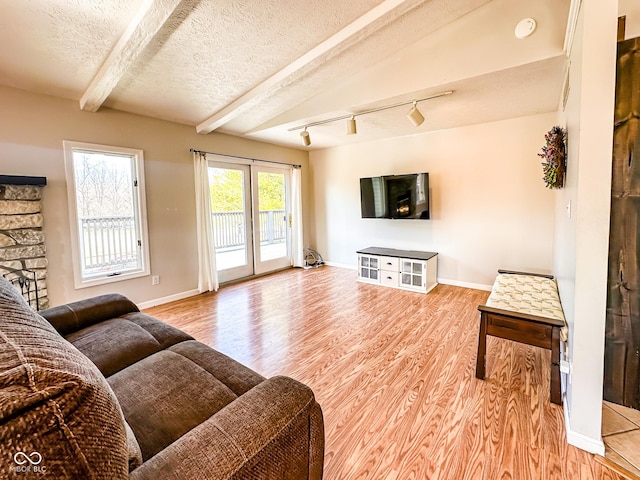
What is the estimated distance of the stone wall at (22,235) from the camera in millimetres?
2734

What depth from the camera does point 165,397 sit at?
1.25 meters

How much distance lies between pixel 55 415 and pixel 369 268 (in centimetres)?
446

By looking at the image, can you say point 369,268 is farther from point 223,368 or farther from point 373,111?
point 223,368

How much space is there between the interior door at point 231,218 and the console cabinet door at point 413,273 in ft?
8.30

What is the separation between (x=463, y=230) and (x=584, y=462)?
327 cm

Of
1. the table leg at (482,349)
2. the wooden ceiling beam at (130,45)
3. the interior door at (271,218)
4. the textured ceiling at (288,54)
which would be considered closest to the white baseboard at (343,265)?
the interior door at (271,218)

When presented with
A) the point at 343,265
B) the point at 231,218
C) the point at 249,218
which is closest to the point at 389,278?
the point at 343,265

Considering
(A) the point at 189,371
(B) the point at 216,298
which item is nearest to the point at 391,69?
(A) the point at 189,371

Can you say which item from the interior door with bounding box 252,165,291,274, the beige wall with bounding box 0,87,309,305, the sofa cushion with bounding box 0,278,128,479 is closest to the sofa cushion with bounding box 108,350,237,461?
the sofa cushion with bounding box 0,278,128,479

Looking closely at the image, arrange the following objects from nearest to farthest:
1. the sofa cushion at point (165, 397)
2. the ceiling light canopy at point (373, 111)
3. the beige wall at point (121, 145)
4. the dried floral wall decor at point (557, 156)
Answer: the sofa cushion at point (165, 397) → the dried floral wall decor at point (557, 156) → the beige wall at point (121, 145) → the ceiling light canopy at point (373, 111)

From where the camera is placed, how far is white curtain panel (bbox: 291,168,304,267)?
19.1ft

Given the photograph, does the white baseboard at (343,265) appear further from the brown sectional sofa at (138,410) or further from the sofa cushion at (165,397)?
the sofa cushion at (165,397)

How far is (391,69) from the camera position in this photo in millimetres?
3139

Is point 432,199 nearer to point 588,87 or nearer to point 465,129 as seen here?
point 465,129
